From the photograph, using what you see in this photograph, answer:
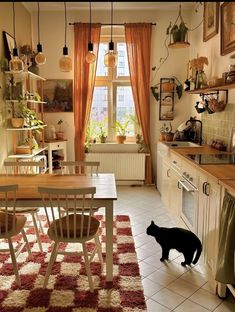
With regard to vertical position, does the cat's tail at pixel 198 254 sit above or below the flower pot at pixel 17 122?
below

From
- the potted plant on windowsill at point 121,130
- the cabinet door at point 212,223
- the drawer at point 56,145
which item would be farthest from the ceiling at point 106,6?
the cabinet door at point 212,223

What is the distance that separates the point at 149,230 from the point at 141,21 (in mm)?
3772

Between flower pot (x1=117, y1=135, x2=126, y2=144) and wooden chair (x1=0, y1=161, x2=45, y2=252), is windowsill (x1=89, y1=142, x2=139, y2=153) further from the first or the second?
wooden chair (x1=0, y1=161, x2=45, y2=252)

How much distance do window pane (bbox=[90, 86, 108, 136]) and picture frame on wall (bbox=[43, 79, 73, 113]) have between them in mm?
→ 426

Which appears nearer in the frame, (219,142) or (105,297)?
(105,297)

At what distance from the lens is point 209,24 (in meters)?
3.82

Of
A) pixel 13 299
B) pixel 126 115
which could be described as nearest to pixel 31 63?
pixel 126 115

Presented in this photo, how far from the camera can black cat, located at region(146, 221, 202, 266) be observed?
7.84ft

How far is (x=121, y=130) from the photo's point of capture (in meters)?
5.18

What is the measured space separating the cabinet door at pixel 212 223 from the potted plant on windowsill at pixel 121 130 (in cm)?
301

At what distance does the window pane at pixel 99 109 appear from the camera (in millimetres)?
5172

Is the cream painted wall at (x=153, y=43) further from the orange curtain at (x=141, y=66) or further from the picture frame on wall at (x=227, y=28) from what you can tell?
the picture frame on wall at (x=227, y=28)

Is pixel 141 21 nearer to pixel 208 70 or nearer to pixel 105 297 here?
pixel 208 70

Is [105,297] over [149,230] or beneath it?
beneath
